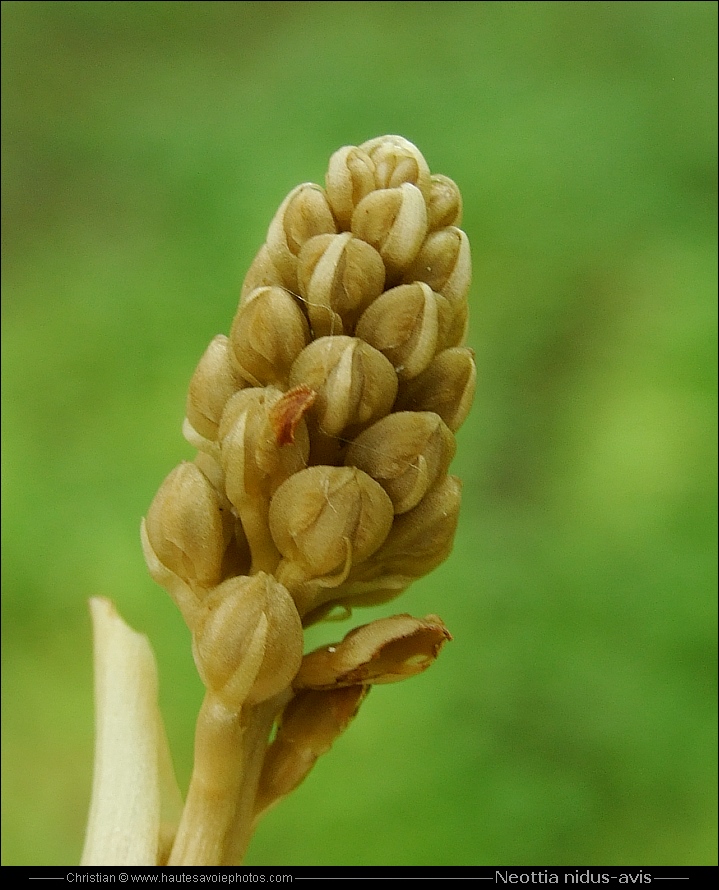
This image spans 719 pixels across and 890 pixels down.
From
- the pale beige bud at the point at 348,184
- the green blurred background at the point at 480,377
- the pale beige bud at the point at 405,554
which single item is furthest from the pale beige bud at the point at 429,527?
the green blurred background at the point at 480,377

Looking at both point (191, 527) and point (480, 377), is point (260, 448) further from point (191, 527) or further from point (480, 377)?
point (480, 377)

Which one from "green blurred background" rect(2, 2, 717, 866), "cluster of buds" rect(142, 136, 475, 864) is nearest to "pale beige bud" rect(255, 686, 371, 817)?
"cluster of buds" rect(142, 136, 475, 864)

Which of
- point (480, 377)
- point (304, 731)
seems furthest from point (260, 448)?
point (480, 377)

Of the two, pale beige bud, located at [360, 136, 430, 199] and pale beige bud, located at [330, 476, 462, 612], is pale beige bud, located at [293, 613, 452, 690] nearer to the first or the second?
pale beige bud, located at [330, 476, 462, 612]

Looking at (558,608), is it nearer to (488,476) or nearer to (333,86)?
(488,476)

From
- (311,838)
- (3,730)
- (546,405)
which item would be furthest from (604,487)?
(3,730)

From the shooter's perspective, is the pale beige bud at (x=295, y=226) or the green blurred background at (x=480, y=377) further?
the green blurred background at (x=480, y=377)

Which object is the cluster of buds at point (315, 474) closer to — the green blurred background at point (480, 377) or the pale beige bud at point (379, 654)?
the pale beige bud at point (379, 654)
